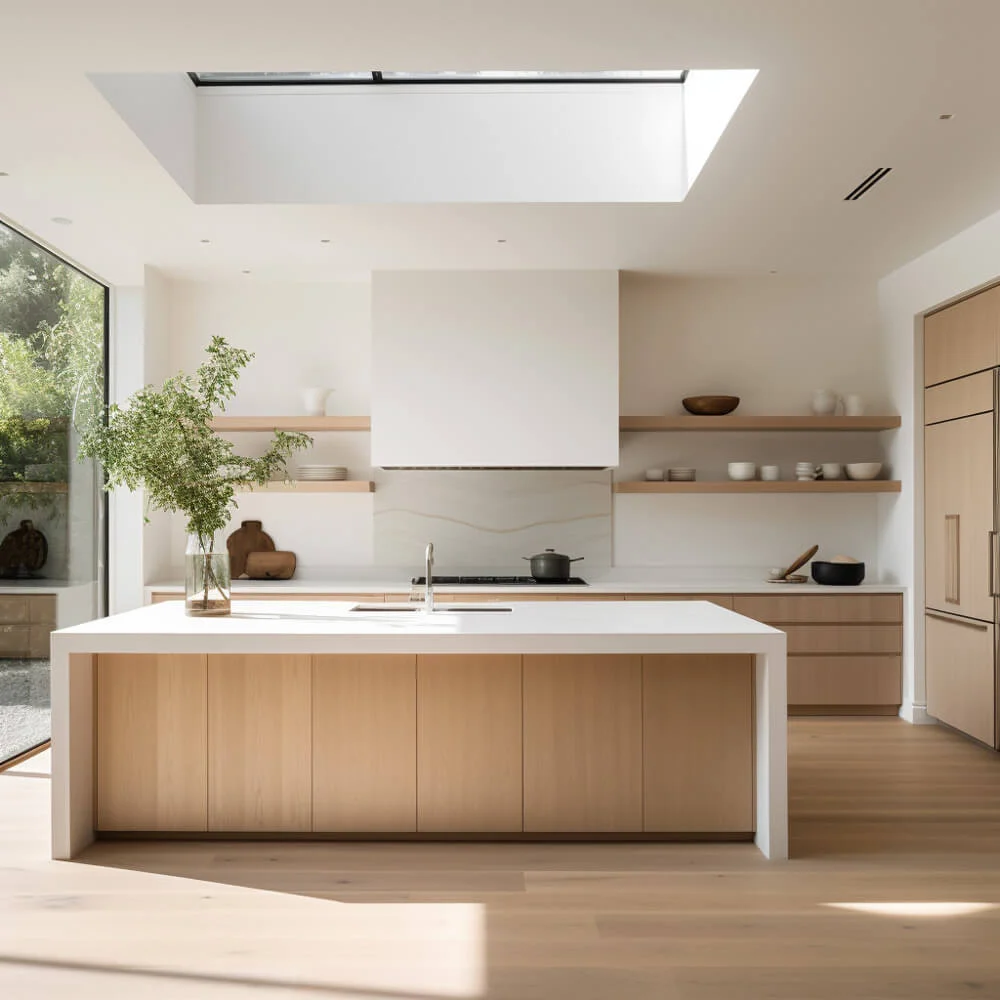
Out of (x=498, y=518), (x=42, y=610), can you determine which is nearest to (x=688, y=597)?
(x=498, y=518)

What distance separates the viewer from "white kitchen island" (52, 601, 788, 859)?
10.8ft

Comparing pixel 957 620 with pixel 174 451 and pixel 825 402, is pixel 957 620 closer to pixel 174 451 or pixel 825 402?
pixel 825 402

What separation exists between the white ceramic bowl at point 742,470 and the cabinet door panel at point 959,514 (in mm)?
971

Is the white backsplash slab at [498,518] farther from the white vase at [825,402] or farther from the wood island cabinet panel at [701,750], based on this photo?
the wood island cabinet panel at [701,750]

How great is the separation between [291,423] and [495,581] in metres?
1.55

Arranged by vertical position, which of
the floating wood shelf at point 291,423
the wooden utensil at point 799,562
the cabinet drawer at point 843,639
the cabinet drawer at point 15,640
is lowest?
the cabinet drawer at point 843,639

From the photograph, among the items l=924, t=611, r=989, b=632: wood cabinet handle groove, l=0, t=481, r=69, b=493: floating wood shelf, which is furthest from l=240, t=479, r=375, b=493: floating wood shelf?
l=924, t=611, r=989, b=632: wood cabinet handle groove

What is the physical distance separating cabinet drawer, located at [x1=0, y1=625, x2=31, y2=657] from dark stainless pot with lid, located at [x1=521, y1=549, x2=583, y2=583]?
107 inches

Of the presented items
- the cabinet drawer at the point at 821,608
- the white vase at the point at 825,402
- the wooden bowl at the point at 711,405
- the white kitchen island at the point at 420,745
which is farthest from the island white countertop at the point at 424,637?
the white vase at the point at 825,402

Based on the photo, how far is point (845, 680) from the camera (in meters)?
5.41

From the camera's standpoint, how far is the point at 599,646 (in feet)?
10.1

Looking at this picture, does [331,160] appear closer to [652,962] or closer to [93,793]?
[93,793]

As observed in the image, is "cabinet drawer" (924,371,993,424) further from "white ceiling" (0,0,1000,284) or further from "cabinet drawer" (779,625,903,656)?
"cabinet drawer" (779,625,903,656)

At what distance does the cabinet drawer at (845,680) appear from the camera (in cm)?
537
